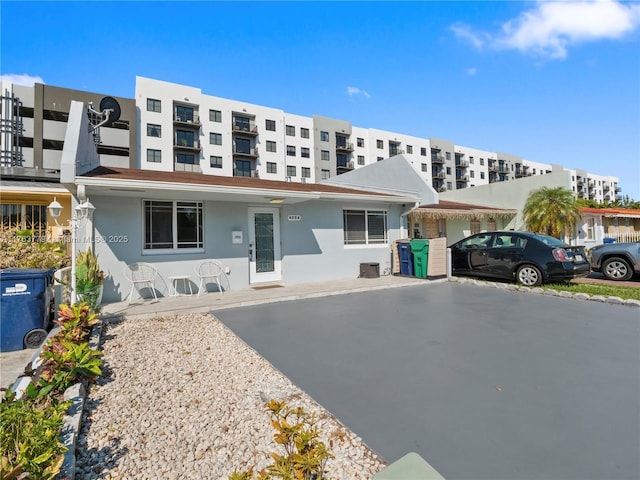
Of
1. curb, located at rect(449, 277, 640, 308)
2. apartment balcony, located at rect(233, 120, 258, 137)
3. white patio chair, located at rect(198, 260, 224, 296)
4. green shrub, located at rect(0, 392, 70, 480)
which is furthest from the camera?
apartment balcony, located at rect(233, 120, 258, 137)

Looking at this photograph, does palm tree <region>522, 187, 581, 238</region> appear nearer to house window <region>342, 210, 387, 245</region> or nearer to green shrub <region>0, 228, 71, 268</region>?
house window <region>342, 210, 387, 245</region>

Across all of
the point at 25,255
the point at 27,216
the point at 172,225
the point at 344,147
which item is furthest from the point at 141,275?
the point at 344,147

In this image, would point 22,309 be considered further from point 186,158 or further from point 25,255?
point 186,158

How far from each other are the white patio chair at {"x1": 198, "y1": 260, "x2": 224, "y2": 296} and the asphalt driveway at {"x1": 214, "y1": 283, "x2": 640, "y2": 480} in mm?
2237

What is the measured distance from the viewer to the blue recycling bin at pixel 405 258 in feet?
37.2

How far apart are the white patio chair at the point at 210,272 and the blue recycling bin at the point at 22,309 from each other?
3.52m

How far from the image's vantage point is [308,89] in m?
13.8

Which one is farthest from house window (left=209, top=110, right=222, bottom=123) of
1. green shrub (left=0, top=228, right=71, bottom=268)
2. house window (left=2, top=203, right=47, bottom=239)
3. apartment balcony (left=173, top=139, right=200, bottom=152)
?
green shrub (left=0, top=228, right=71, bottom=268)

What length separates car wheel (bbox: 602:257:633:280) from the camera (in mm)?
10055

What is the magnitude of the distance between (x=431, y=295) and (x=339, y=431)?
20.5 ft

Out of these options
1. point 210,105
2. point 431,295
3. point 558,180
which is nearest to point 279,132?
point 210,105

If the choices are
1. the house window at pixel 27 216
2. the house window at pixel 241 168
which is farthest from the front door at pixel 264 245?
the house window at pixel 241 168

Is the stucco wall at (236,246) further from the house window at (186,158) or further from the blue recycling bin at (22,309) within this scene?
the house window at (186,158)

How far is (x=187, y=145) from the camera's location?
38.9 m
